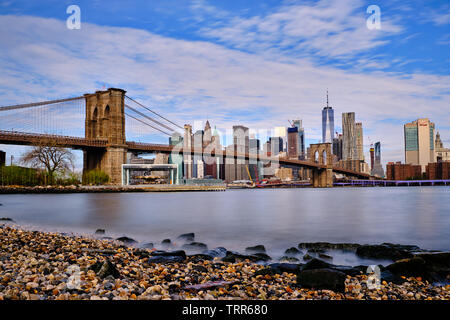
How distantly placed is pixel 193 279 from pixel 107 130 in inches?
1982

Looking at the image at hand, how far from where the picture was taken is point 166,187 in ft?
181

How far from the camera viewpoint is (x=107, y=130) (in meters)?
51.4

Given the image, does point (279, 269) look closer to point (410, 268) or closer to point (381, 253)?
point (410, 268)

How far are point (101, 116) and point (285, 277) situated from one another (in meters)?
52.7

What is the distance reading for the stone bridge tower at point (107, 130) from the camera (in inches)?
1901

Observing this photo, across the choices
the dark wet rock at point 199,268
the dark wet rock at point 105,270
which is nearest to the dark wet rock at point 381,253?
the dark wet rock at point 199,268

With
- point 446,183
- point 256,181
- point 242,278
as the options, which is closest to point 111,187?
point 242,278

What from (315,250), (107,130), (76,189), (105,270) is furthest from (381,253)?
(107,130)

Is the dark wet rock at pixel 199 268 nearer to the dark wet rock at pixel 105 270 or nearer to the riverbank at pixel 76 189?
the dark wet rock at pixel 105 270

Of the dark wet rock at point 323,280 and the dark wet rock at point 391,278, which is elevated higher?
the dark wet rock at point 323,280

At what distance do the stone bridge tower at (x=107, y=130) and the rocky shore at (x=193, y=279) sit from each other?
43.6 m

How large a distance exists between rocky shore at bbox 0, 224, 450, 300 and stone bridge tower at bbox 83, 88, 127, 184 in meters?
43.6

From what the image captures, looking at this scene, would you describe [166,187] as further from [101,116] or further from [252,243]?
[252,243]

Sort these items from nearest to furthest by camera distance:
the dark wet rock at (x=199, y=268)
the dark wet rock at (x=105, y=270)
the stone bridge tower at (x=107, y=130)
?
the dark wet rock at (x=105, y=270) < the dark wet rock at (x=199, y=268) < the stone bridge tower at (x=107, y=130)
